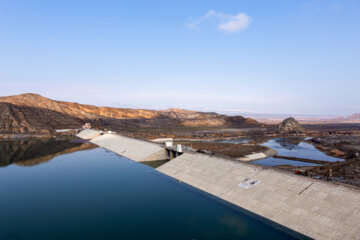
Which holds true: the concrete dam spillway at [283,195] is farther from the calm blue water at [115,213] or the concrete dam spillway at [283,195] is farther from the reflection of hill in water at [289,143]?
the reflection of hill in water at [289,143]

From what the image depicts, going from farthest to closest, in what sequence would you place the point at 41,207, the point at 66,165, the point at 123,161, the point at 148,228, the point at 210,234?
1. the point at 123,161
2. the point at 66,165
3. the point at 41,207
4. the point at 148,228
5. the point at 210,234

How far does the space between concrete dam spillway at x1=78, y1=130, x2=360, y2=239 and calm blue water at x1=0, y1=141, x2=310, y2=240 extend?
1.39 metres

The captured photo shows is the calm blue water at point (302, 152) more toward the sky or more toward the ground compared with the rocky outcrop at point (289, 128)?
more toward the ground

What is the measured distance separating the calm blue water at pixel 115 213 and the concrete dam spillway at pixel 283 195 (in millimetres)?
1386

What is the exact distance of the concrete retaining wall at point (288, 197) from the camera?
24.7m

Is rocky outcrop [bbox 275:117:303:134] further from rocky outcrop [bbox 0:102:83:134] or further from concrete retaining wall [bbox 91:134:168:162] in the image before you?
rocky outcrop [bbox 0:102:83:134]

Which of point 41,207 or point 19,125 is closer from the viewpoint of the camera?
point 41,207

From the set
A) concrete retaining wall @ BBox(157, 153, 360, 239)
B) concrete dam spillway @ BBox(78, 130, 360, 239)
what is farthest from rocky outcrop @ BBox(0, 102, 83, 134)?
concrete retaining wall @ BBox(157, 153, 360, 239)

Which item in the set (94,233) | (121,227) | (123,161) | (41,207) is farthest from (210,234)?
(123,161)

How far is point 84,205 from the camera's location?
3628cm

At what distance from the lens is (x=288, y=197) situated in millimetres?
30484

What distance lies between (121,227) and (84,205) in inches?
402

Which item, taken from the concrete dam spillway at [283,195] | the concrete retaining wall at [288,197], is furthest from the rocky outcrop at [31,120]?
the concrete retaining wall at [288,197]

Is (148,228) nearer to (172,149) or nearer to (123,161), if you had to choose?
(172,149)
